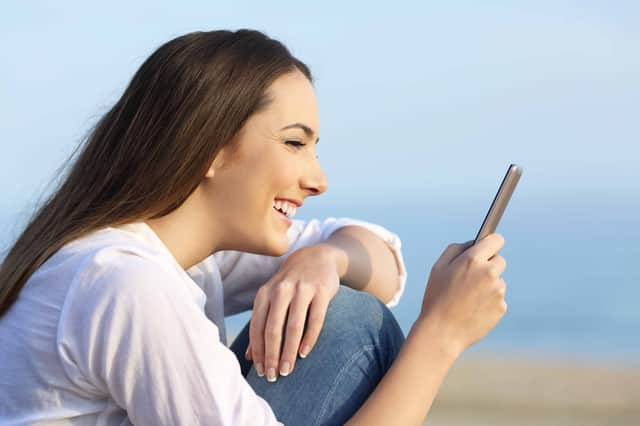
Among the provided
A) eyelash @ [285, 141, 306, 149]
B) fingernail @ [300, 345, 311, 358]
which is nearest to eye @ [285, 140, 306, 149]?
eyelash @ [285, 141, 306, 149]

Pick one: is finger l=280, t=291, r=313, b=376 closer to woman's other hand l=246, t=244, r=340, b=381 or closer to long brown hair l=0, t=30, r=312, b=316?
woman's other hand l=246, t=244, r=340, b=381

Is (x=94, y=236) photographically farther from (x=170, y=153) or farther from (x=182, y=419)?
(x=182, y=419)

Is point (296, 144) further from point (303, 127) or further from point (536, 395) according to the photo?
point (536, 395)

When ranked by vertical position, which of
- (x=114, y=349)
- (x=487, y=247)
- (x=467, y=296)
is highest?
(x=487, y=247)

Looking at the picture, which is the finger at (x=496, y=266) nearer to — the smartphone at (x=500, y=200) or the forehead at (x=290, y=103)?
the smartphone at (x=500, y=200)

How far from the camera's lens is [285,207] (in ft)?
7.63

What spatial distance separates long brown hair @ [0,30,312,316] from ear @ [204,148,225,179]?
0.02 m

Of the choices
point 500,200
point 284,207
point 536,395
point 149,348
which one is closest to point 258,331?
point 284,207

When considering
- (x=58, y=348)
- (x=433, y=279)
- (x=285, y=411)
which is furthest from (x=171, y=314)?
(x=433, y=279)

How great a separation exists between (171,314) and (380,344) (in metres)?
0.58

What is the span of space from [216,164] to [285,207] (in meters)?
0.19

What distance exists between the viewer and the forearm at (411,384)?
201cm

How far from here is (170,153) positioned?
7.04 ft

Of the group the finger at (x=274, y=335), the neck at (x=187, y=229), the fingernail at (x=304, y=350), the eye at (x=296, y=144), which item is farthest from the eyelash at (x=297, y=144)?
the fingernail at (x=304, y=350)
